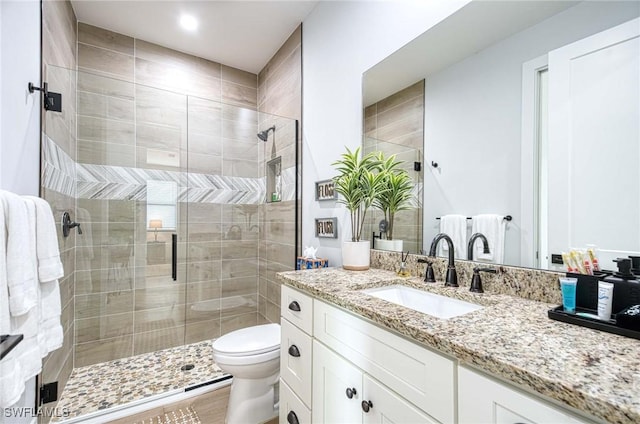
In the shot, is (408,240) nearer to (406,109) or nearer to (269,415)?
(406,109)

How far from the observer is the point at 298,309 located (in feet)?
4.33

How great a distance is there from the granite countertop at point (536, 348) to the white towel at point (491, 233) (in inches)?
7.3

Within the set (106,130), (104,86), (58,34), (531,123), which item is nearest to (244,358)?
(531,123)

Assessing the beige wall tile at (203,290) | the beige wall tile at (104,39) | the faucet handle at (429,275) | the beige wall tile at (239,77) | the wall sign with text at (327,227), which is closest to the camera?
the faucet handle at (429,275)

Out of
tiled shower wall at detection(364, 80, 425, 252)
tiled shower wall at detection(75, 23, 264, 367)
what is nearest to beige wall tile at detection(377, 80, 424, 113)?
tiled shower wall at detection(364, 80, 425, 252)

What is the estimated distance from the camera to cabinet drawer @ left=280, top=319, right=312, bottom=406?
1.24 metres

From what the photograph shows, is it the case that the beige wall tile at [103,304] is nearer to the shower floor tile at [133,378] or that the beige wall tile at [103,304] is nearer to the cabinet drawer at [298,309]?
the shower floor tile at [133,378]

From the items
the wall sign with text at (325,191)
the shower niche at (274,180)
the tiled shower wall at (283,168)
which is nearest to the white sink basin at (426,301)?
the wall sign with text at (325,191)

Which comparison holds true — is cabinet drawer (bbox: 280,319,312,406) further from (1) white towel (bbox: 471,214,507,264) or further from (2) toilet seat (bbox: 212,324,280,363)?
(1) white towel (bbox: 471,214,507,264)

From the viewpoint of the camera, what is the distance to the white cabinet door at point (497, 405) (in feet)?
1.68

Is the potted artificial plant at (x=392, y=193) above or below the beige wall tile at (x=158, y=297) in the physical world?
above

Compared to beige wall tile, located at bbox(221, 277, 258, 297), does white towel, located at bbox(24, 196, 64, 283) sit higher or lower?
higher

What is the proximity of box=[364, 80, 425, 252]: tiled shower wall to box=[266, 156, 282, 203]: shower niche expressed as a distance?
1147 millimetres

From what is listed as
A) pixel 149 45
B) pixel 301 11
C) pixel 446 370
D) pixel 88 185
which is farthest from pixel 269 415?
pixel 149 45
